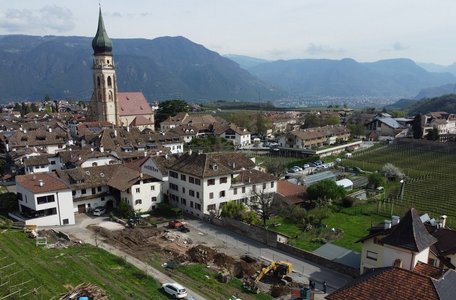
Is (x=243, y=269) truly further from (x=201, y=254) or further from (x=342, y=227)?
(x=342, y=227)

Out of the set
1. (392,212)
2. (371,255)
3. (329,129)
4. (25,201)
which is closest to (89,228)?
(25,201)

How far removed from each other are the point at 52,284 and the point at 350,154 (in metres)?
70.1

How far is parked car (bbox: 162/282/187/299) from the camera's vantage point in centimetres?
2548

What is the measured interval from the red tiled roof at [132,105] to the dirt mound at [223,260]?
7512 centimetres

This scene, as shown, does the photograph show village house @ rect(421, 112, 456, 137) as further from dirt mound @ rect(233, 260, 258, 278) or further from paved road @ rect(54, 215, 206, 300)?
paved road @ rect(54, 215, 206, 300)

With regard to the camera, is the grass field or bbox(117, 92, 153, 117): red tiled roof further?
bbox(117, 92, 153, 117): red tiled roof

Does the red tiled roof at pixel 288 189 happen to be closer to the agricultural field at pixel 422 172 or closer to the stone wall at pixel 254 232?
the stone wall at pixel 254 232

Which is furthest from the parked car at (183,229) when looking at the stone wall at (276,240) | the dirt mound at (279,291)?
the dirt mound at (279,291)

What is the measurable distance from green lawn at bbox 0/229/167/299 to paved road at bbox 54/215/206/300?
34.1 inches

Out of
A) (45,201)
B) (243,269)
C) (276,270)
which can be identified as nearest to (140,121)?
(45,201)

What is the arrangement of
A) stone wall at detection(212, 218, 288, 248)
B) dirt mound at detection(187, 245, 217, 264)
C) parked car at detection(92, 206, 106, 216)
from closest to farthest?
1. dirt mound at detection(187, 245, 217, 264)
2. stone wall at detection(212, 218, 288, 248)
3. parked car at detection(92, 206, 106, 216)

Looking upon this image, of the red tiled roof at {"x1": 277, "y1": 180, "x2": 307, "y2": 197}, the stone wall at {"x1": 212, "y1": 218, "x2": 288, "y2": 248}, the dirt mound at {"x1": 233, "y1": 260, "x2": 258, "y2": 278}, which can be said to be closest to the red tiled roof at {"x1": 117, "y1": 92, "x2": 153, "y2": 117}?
the red tiled roof at {"x1": 277, "y1": 180, "x2": 307, "y2": 197}

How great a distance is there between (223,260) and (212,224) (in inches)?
396

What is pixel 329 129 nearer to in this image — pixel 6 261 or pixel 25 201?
pixel 25 201
